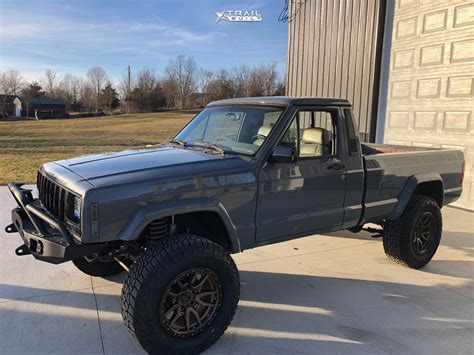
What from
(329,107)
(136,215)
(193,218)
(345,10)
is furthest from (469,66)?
(136,215)

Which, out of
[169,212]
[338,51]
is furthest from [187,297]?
[338,51]

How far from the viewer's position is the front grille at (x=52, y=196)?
313 centimetres

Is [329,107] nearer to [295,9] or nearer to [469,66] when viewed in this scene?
[469,66]

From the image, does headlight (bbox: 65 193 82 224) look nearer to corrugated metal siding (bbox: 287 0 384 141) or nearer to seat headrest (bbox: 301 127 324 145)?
seat headrest (bbox: 301 127 324 145)

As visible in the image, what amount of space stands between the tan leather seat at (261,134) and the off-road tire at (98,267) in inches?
77.9

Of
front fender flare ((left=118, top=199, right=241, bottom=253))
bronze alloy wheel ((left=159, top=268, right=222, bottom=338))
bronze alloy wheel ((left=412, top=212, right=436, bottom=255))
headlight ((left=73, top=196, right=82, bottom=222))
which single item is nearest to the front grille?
headlight ((left=73, top=196, right=82, bottom=222))

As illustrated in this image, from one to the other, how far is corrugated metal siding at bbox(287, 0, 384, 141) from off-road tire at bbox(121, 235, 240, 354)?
7.28 meters

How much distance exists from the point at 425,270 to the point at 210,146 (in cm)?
291

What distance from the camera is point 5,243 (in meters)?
5.36

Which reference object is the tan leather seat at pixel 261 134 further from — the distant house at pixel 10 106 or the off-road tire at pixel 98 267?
the distant house at pixel 10 106

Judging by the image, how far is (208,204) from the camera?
10.1 ft

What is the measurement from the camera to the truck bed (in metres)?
4.23

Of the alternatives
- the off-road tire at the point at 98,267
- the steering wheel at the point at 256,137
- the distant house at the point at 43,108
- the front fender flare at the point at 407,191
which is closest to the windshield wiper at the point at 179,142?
the steering wheel at the point at 256,137

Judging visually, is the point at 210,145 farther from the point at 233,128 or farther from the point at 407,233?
the point at 407,233
